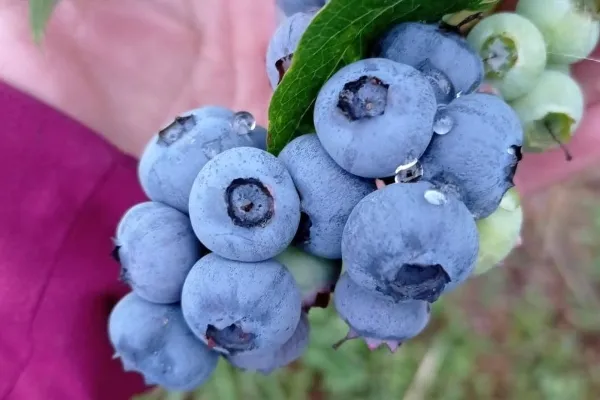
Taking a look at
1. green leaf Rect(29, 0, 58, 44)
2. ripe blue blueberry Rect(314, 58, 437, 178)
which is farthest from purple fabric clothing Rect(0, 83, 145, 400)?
ripe blue blueberry Rect(314, 58, 437, 178)

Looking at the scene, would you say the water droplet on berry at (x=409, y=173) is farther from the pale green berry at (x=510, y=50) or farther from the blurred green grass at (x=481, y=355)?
the blurred green grass at (x=481, y=355)

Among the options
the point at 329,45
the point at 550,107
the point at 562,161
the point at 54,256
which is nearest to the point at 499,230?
the point at 550,107

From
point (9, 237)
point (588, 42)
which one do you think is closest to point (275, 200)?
point (588, 42)

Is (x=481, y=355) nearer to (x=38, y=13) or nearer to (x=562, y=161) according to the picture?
(x=562, y=161)

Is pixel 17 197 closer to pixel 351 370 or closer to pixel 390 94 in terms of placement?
pixel 351 370

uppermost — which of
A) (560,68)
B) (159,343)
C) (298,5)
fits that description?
(298,5)

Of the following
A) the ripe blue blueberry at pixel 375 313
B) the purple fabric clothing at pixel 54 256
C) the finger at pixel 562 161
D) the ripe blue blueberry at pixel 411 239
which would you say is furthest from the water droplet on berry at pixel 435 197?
the purple fabric clothing at pixel 54 256

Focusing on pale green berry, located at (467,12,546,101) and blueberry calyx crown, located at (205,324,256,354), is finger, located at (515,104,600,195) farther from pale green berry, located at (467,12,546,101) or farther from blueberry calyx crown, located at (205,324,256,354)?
blueberry calyx crown, located at (205,324,256,354)

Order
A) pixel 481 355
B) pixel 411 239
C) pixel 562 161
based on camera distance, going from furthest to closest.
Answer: pixel 481 355, pixel 562 161, pixel 411 239
